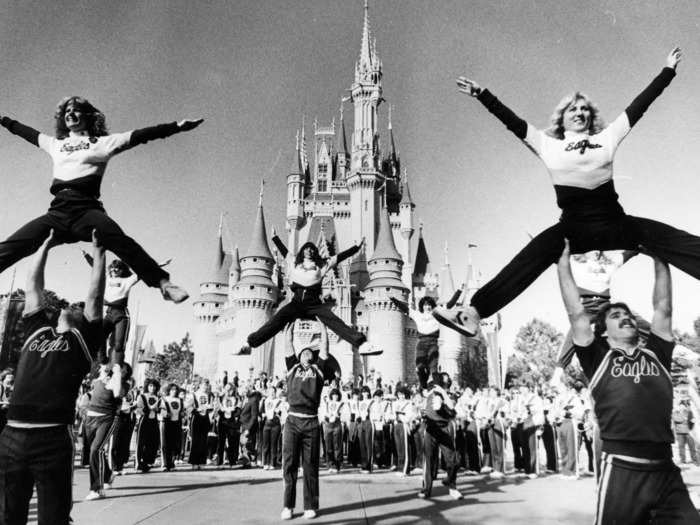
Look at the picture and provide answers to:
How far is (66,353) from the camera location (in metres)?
4.68

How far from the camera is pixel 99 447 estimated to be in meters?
9.80

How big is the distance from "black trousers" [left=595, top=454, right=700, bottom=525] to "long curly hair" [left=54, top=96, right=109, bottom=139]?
6.03 m

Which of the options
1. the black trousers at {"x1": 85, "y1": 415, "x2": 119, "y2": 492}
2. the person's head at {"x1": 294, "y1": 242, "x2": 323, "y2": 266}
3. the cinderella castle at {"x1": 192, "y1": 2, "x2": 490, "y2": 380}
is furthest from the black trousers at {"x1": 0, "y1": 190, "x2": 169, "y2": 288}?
the cinderella castle at {"x1": 192, "y1": 2, "x2": 490, "y2": 380}

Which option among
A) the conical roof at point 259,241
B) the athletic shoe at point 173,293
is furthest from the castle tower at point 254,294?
the athletic shoe at point 173,293

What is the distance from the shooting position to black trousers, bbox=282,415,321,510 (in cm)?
819

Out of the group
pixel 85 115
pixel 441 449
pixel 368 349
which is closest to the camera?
pixel 85 115

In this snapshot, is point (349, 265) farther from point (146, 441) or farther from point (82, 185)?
point (82, 185)

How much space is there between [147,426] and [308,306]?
930cm

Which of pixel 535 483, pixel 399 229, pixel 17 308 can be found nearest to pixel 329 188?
pixel 399 229

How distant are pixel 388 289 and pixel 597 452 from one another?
6117cm

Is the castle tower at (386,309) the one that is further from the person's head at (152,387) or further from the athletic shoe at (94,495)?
the athletic shoe at (94,495)

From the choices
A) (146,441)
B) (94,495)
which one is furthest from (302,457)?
(146,441)

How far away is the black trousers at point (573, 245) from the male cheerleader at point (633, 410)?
0.69 feet

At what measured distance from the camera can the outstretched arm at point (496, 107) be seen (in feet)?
16.2
